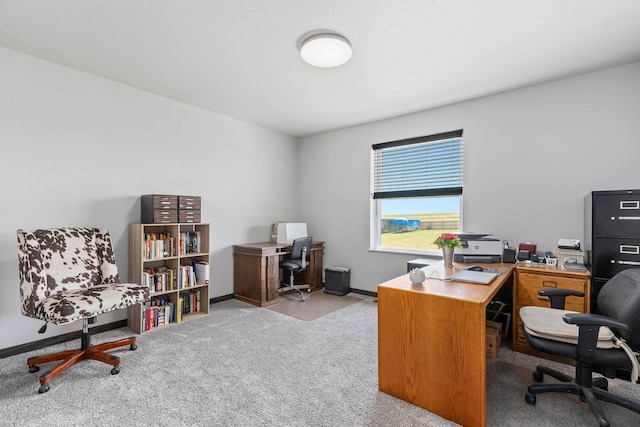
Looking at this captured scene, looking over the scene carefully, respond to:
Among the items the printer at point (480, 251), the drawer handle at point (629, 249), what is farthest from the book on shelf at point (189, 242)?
the drawer handle at point (629, 249)

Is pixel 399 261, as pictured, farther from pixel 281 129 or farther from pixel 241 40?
pixel 241 40

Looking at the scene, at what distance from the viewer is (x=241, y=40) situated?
7.82 ft

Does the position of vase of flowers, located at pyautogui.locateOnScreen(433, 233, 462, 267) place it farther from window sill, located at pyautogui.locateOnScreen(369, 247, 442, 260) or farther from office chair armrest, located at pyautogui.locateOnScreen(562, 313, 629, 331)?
window sill, located at pyautogui.locateOnScreen(369, 247, 442, 260)

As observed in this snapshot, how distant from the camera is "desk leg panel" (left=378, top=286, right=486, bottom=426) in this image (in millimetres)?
1659

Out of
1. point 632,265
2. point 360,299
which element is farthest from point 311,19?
point 360,299

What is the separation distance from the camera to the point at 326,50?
7.88ft

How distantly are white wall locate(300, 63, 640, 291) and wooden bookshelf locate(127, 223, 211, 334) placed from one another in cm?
249

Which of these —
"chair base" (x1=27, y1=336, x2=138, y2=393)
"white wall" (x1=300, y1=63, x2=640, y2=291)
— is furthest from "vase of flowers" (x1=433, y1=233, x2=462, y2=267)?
"chair base" (x1=27, y1=336, x2=138, y2=393)

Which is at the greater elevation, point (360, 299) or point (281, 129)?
point (281, 129)

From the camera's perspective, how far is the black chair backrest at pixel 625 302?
1604mm

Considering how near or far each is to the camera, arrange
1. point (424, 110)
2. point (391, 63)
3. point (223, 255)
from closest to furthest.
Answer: point (391, 63) < point (424, 110) < point (223, 255)

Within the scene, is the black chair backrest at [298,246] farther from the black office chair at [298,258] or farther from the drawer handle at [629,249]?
the drawer handle at [629,249]

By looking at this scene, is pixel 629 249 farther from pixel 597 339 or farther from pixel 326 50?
pixel 326 50

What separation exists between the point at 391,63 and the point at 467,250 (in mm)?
1991
